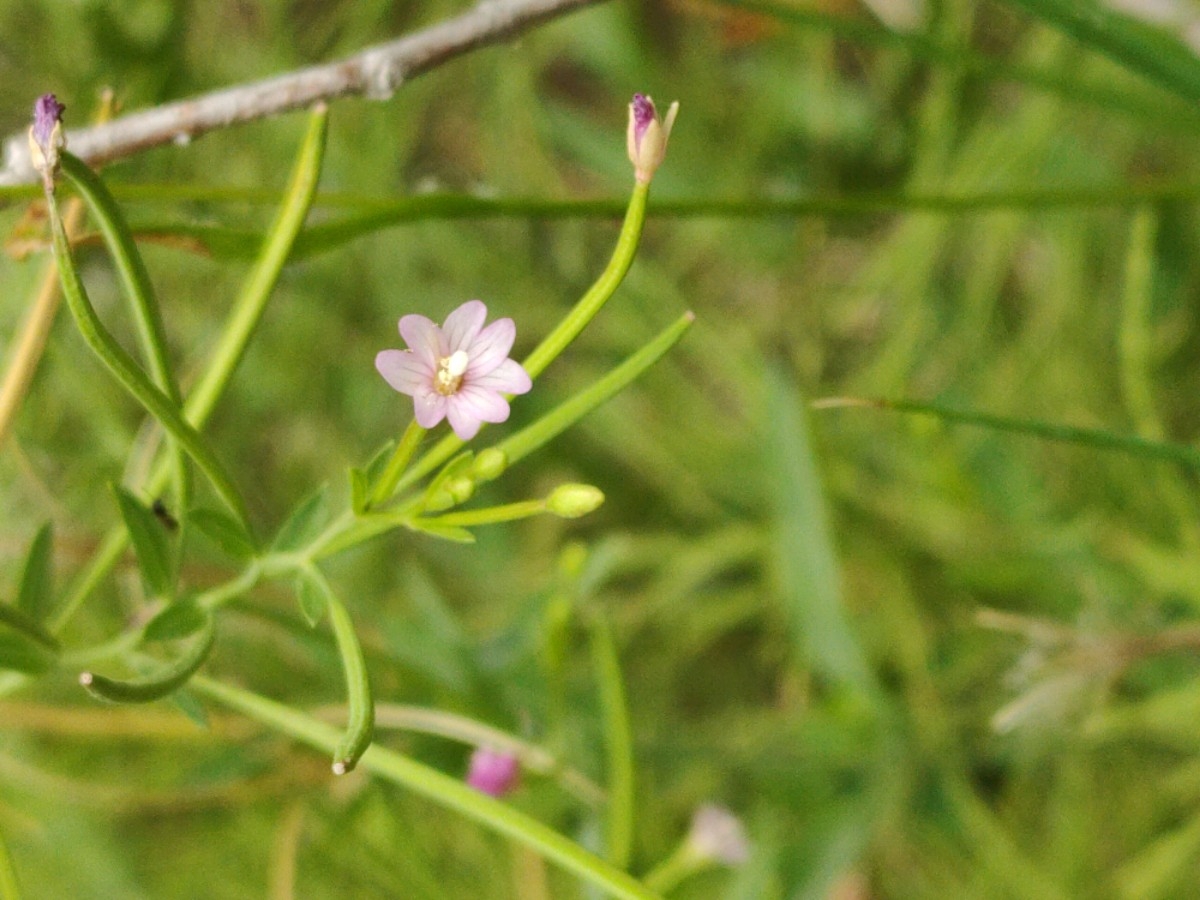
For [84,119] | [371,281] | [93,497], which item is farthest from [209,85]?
[93,497]

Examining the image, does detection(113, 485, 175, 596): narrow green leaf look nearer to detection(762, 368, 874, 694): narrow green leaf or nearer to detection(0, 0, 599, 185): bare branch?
detection(0, 0, 599, 185): bare branch

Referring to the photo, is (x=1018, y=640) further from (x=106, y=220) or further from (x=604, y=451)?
(x=106, y=220)

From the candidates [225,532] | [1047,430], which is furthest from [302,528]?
[1047,430]

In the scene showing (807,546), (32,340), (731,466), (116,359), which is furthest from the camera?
(731,466)

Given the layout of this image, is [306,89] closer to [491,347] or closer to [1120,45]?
[491,347]

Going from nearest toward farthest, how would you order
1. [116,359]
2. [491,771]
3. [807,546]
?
[116,359], [491,771], [807,546]

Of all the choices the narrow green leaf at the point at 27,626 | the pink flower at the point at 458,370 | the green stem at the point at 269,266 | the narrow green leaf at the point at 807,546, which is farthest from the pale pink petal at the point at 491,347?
the narrow green leaf at the point at 807,546
